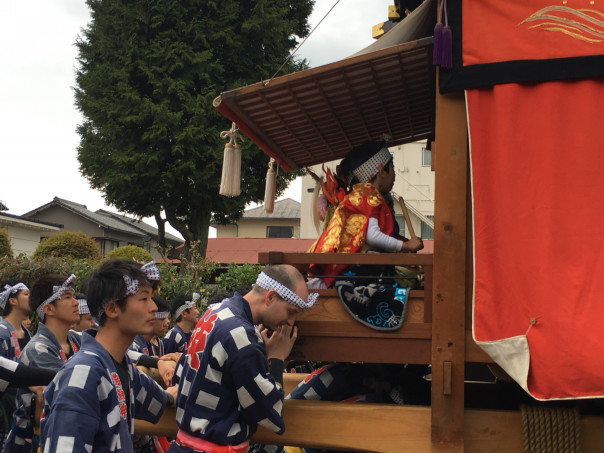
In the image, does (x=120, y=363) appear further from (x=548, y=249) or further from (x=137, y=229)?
(x=137, y=229)

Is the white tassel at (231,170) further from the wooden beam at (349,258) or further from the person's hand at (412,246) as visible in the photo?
the person's hand at (412,246)

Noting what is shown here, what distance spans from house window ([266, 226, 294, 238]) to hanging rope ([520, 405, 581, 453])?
3710 centimetres

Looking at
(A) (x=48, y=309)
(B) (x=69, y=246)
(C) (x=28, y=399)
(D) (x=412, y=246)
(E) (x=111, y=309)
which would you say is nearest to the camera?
(E) (x=111, y=309)

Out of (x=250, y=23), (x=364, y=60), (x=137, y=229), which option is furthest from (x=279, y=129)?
(x=137, y=229)

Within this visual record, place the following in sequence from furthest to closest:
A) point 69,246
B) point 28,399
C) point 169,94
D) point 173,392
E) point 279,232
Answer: point 279,232, point 169,94, point 69,246, point 28,399, point 173,392

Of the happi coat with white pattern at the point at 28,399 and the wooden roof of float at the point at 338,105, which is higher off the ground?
the wooden roof of float at the point at 338,105

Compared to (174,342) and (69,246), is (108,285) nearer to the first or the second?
(174,342)

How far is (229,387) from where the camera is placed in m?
3.45

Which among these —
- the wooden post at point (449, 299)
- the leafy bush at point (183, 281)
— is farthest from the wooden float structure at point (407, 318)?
the leafy bush at point (183, 281)

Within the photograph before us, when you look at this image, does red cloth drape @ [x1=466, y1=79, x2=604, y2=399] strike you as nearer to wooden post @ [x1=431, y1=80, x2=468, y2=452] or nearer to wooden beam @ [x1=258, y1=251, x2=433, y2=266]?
wooden post @ [x1=431, y1=80, x2=468, y2=452]

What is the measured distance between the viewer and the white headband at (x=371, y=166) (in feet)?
15.0

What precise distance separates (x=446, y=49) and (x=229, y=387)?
2076 mm

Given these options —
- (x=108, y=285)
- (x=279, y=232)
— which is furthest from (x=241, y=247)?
(x=108, y=285)

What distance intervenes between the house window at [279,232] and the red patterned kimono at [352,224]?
119ft
